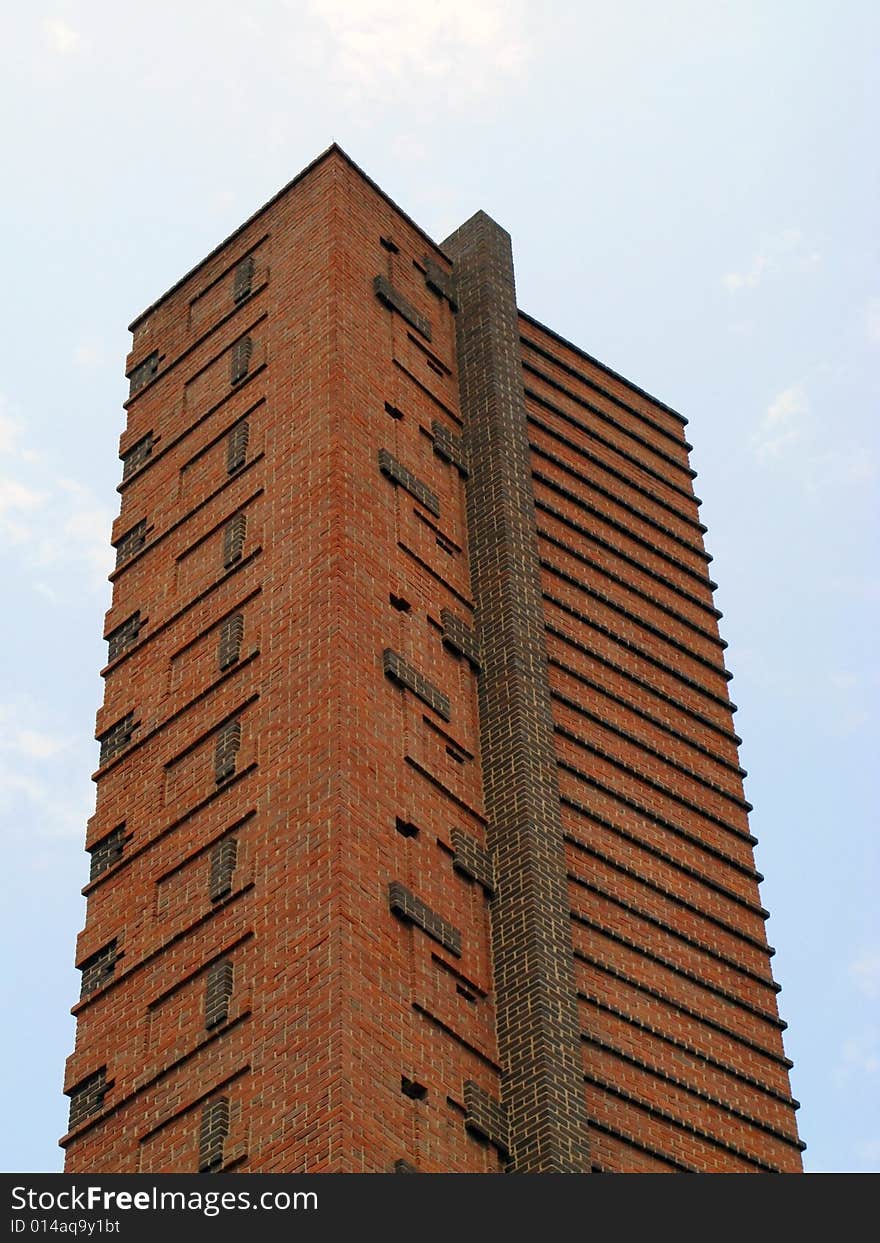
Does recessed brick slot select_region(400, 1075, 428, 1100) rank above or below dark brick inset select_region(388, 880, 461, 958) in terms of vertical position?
below

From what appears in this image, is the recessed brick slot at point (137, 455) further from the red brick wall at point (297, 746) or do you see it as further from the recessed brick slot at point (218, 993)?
the recessed brick slot at point (218, 993)

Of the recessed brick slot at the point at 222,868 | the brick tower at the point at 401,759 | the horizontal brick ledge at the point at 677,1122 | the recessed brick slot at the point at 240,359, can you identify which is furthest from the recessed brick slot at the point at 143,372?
the horizontal brick ledge at the point at 677,1122

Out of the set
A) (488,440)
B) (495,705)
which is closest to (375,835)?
(495,705)

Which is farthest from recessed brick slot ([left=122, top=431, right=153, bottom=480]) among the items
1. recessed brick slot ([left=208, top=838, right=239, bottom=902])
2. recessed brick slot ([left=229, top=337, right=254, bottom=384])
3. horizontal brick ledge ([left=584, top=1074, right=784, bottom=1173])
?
horizontal brick ledge ([left=584, top=1074, right=784, bottom=1173])

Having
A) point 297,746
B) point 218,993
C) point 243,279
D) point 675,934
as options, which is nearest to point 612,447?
point 243,279

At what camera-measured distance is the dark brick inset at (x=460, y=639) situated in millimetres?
39969

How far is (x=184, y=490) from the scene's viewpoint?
4319cm

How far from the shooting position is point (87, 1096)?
118 feet

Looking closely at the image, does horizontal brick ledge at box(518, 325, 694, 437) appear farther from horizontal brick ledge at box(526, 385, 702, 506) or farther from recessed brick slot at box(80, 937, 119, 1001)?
recessed brick slot at box(80, 937, 119, 1001)

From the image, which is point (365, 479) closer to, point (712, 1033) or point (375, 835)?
point (375, 835)

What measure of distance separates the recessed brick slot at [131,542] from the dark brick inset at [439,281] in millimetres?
6926

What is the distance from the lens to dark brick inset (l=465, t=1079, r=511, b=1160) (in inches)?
1334

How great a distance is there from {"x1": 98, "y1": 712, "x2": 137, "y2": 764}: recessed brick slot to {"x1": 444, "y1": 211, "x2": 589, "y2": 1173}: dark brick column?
5.49m

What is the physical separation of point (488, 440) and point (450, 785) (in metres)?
8.26
